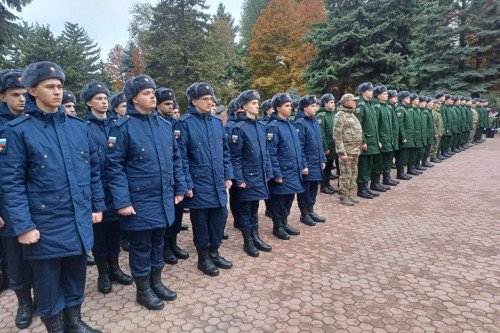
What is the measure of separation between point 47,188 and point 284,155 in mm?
3500

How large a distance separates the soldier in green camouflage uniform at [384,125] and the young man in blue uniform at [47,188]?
7278mm

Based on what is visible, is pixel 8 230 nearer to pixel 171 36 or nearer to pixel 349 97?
pixel 349 97

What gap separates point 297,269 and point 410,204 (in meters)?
4.17

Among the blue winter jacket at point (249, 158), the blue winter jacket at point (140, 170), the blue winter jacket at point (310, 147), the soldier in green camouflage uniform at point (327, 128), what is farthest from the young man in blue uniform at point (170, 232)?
the soldier in green camouflage uniform at point (327, 128)

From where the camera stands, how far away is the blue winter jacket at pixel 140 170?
327cm

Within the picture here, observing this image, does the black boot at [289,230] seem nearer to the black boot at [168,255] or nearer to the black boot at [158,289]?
the black boot at [168,255]

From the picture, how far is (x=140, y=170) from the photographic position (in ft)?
11.0

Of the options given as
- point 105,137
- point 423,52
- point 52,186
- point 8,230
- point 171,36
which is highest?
point 171,36

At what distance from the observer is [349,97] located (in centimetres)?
716

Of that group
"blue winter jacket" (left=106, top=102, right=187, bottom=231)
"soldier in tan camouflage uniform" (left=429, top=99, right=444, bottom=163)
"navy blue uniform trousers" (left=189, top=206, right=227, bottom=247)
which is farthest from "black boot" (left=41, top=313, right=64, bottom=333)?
"soldier in tan camouflage uniform" (left=429, top=99, right=444, bottom=163)

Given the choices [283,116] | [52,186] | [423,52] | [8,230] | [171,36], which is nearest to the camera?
[52,186]

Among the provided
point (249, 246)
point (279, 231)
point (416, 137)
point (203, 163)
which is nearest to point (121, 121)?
point (203, 163)

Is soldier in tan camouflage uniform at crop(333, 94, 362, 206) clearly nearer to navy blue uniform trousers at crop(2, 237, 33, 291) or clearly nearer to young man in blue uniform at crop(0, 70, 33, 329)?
young man in blue uniform at crop(0, 70, 33, 329)

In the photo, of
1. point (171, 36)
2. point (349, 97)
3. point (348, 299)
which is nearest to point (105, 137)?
point (348, 299)
